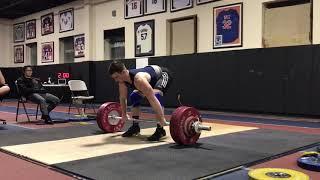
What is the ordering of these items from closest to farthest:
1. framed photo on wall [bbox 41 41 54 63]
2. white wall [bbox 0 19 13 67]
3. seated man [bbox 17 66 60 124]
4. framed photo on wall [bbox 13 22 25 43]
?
seated man [bbox 17 66 60 124], framed photo on wall [bbox 41 41 54 63], framed photo on wall [bbox 13 22 25 43], white wall [bbox 0 19 13 67]

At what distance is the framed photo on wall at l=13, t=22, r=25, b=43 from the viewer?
45.1ft

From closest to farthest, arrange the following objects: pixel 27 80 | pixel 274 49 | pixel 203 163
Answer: pixel 203 163, pixel 27 80, pixel 274 49

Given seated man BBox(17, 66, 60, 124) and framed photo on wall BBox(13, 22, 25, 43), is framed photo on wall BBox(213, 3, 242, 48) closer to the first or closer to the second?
seated man BBox(17, 66, 60, 124)

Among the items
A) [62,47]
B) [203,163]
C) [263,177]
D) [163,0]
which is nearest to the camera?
[263,177]

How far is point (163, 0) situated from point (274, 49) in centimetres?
314

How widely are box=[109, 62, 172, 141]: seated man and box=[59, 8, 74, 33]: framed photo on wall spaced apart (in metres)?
7.83

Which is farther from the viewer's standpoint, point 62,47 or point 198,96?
point 62,47

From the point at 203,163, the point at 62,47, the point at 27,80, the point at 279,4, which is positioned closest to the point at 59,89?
the point at 62,47

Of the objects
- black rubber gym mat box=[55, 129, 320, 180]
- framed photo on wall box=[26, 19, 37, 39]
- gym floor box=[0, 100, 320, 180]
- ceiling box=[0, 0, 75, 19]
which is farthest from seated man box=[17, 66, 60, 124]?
framed photo on wall box=[26, 19, 37, 39]

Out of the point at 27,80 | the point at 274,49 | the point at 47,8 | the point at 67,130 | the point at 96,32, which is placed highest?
the point at 47,8

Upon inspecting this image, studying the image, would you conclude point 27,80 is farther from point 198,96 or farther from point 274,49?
point 274,49

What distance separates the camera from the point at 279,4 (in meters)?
6.93

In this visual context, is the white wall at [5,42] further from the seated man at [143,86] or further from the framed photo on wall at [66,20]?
the seated man at [143,86]

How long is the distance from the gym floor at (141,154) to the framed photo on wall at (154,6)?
15.1ft
